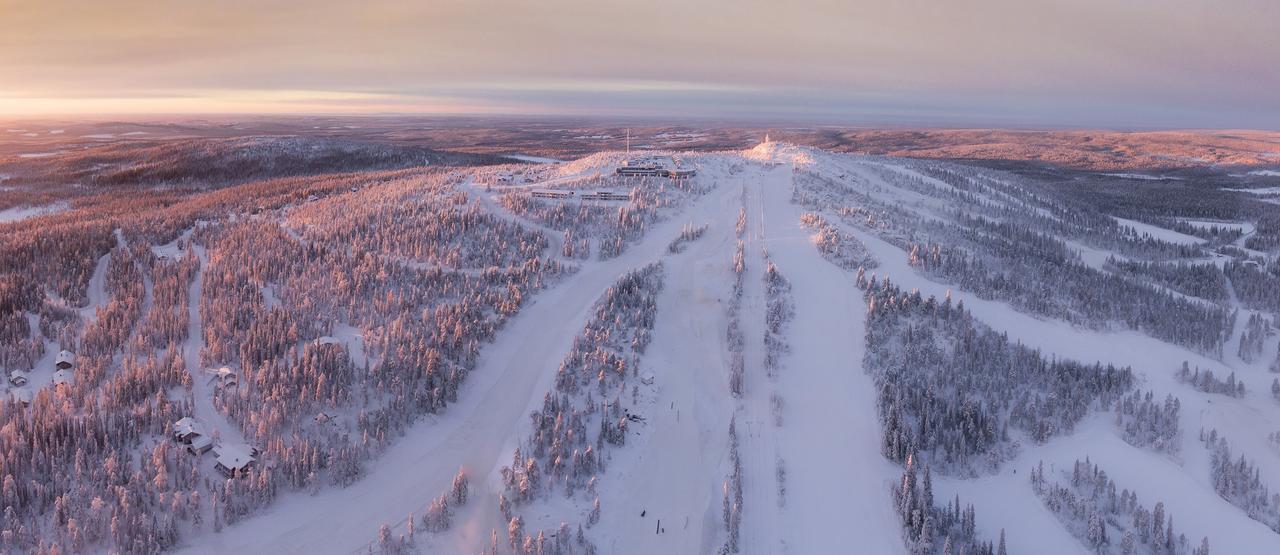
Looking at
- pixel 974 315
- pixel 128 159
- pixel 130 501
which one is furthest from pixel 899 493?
pixel 128 159

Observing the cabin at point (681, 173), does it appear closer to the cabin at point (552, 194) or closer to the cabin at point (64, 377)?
the cabin at point (552, 194)

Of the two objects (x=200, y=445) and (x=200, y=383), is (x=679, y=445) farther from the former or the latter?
(x=200, y=383)

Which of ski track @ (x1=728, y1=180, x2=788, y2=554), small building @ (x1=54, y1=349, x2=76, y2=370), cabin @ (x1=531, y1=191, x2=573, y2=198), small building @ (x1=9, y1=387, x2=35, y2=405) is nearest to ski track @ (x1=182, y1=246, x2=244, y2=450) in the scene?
small building @ (x1=54, y1=349, x2=76, y2=370)

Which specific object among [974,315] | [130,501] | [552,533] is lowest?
[552,533]

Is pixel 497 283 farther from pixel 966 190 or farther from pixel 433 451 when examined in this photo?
pixel 966 190

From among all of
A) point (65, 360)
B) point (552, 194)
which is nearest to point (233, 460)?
point (65, 360)

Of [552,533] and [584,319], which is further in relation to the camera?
[584,319]

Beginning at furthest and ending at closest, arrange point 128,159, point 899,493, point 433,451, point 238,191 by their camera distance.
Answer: point 128,159 → point 238,191 → point 433,451 → point 899,493
